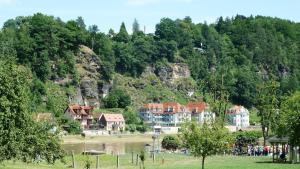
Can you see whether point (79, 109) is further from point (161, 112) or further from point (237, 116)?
point (237, 116)

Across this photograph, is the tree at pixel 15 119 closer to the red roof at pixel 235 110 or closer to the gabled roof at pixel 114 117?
the gabled roof at pixel 114 117

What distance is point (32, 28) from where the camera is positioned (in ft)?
590

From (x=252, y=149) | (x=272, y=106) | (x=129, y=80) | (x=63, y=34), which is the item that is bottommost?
(x=252, y=149)

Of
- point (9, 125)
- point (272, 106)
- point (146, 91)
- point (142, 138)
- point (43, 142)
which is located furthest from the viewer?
point (146, 91)

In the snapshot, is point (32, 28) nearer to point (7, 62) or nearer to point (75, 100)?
point (75, 100)

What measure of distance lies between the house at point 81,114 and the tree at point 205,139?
117450 millimetres

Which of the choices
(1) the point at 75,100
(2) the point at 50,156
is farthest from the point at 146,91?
(2) the point at 50,156

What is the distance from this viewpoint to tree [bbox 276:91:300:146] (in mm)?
48106

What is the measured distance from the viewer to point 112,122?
152 meters

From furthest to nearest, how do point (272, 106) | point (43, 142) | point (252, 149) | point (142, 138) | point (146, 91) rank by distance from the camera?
point (146, 91) → point (142, 138) → point (272, 106) → point (252, 149) → point (43, 142)

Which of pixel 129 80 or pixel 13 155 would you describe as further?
pixel 129 80

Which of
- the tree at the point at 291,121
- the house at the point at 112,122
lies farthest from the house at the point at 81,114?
the tree at the point at 291,121

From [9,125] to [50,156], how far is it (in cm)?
671

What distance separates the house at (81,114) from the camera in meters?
154
